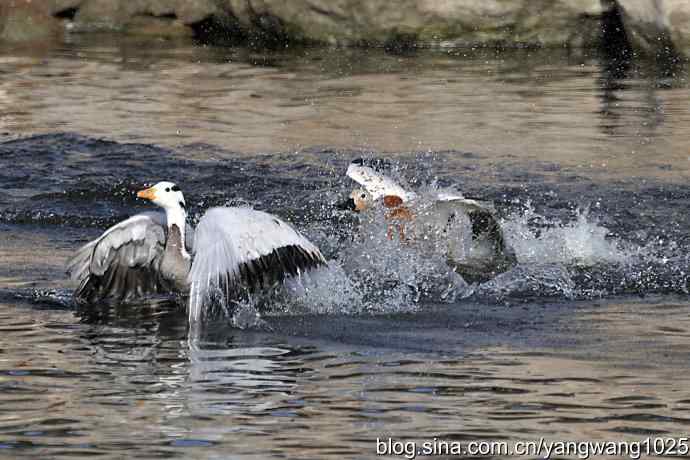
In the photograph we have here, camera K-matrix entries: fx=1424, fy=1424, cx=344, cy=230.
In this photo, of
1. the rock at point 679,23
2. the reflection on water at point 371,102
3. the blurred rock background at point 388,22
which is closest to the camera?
the reflection on water at point 371,102

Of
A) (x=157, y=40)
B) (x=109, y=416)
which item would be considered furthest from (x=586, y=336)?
(x=157, y=40)

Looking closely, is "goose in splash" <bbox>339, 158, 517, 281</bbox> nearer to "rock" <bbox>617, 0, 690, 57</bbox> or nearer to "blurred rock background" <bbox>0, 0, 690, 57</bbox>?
"rock" <bbox>617, 0, 690, 57</bbox>

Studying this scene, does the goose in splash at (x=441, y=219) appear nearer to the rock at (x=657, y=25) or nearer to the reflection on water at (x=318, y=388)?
the reflection on water at (x=318, y=388)

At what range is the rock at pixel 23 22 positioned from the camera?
18.4 m

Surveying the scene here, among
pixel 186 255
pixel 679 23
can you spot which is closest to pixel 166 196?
pixel 186 255

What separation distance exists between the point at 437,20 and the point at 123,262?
996 centimetres

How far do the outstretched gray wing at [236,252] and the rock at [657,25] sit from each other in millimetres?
Answer: 8678

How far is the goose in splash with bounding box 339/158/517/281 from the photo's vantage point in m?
8.12

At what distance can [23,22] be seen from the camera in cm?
1842

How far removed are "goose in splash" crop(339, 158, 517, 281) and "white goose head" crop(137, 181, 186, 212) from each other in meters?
1.33

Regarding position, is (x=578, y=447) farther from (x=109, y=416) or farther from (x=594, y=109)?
(x=594, y=109)

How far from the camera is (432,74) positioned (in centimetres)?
1526

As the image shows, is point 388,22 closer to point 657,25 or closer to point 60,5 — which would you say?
point 657,25

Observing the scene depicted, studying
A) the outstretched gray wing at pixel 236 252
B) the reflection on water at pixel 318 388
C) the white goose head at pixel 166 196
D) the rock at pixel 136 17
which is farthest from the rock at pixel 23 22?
the outstretched gray wing at pixel 236 252
